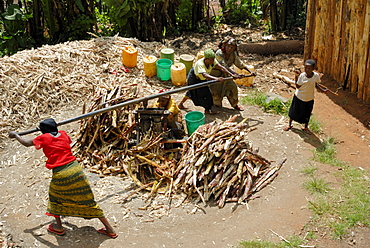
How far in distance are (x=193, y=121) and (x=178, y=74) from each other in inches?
88.9

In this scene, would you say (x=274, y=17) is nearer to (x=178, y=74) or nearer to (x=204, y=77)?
(x=178, y=74)

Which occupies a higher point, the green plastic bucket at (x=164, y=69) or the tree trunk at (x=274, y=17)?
the tree trunk at (x=274, y=17)

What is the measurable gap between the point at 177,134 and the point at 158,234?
1910 millimetres

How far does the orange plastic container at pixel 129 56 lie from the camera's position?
9250 mm

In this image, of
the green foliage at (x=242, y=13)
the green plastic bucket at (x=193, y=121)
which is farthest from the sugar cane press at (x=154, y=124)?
the green foliage at (x=242, y=13)

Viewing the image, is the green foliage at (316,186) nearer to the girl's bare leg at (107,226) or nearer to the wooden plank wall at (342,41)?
the girl's bare leg at (107,226)

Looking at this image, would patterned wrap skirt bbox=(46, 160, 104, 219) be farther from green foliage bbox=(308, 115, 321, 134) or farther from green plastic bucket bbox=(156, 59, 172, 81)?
green plastic bucket bbox=(156, 59, 172, 81)

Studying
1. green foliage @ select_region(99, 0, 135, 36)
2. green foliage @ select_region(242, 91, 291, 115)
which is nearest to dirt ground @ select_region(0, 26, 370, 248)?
green foliage @ select_region(242, 91, 291, 115)

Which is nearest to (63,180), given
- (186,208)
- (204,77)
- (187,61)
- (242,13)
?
(186,208)

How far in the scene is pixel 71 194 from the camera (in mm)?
4906

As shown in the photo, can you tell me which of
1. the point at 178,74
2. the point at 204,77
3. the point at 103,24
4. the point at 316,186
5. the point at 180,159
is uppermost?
the point at 103,24

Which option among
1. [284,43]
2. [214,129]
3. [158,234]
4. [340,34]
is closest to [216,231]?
[158,234]

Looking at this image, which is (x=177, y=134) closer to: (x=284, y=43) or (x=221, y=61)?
(x=221, y=61)

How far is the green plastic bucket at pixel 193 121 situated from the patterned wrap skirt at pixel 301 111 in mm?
1538
